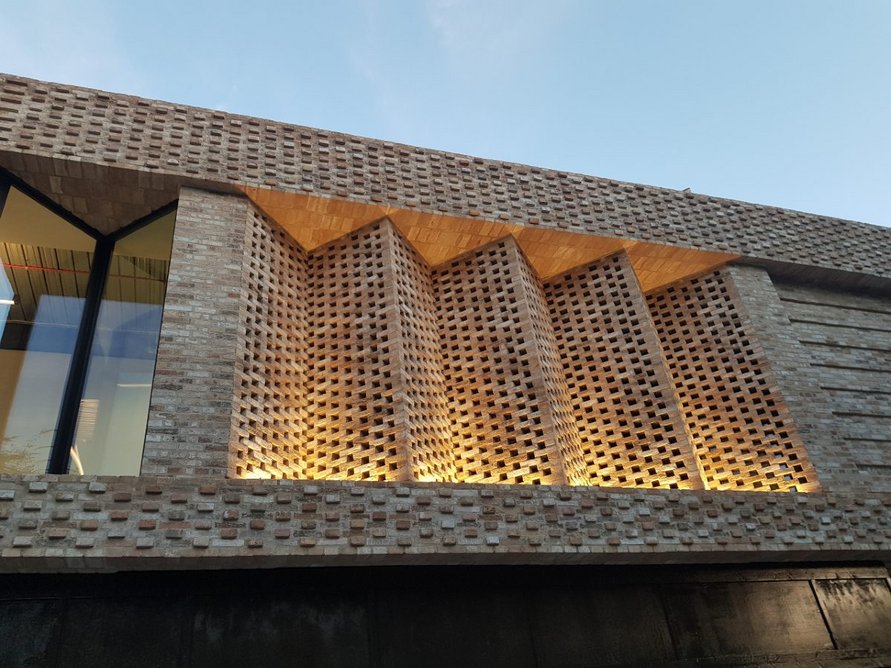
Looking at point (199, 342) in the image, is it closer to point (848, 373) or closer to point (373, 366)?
point (373, 366)

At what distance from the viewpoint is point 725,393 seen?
365 inches

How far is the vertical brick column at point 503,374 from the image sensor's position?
25.4 feet

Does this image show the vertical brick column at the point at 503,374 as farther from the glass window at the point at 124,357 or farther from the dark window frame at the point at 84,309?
the dark window frame at the point at 84,309

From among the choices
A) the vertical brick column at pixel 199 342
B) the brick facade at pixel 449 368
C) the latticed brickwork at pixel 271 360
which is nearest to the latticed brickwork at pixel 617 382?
the brick facade at pixel 449 368

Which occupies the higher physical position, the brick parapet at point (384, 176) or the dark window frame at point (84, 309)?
the brick parapet at point (384, 176)

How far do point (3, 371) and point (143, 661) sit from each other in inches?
145

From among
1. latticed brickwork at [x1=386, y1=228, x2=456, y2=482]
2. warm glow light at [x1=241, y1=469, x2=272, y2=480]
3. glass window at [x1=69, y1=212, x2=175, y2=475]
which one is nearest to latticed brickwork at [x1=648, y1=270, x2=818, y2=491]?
latticed brickwork at [x1=386, y1=228, x2=456, y2=482]

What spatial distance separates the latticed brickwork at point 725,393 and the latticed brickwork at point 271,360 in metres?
4.88

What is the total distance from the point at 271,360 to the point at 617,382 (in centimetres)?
→ 421

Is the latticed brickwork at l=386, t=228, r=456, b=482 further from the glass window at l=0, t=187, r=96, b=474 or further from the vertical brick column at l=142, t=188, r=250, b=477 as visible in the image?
the glass window at l=0, t=187, r=96, b=474

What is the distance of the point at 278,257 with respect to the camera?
859 cm

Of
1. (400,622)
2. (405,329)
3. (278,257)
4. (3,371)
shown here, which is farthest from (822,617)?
(3,371)

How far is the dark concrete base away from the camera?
19.2 feet

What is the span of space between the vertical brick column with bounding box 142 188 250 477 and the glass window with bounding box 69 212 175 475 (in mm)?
721
